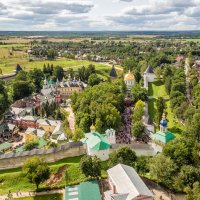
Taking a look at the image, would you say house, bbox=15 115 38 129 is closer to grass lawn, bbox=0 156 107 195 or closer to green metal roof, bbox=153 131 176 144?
grass lawn, bbox=0 156 107 195

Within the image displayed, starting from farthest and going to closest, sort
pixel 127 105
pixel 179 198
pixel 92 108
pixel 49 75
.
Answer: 1. pixel 49 75
2. pixel 127 105
3. pixel 92 108
4. pixel 179 198

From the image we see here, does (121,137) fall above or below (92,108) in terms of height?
below

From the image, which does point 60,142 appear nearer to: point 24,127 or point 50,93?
point 24,127

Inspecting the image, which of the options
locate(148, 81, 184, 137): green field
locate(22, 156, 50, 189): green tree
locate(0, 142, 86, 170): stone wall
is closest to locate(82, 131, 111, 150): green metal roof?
locate(0, 142, 86, 170): stone wall

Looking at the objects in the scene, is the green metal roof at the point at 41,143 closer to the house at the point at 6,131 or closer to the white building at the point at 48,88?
the house at the point at 6,131

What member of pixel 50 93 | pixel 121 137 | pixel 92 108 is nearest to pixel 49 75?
pixel 50 93

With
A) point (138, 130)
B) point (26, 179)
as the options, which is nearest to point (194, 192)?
point (26, 179)

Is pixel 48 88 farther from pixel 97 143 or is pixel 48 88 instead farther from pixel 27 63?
pixel 27 63
